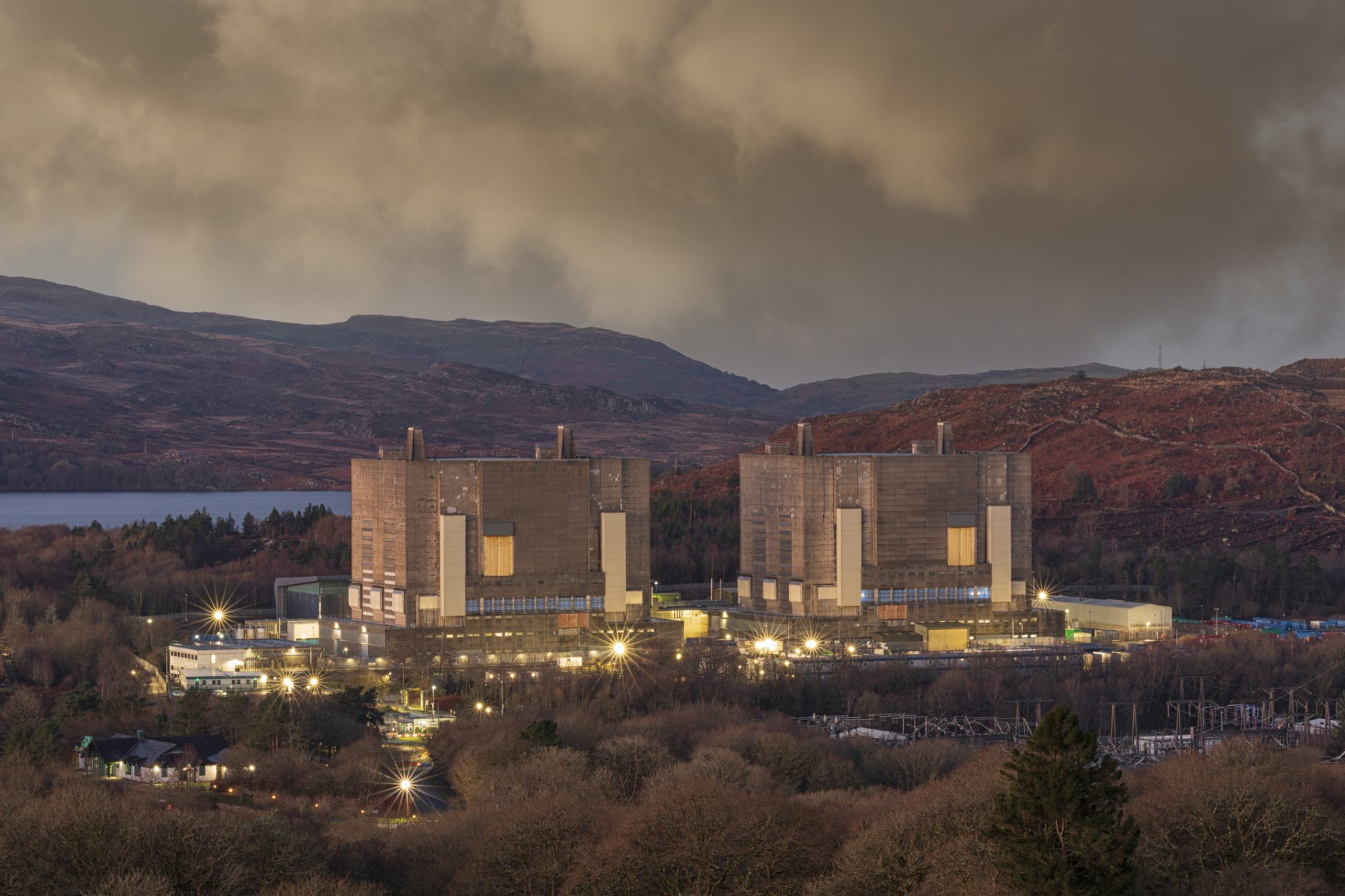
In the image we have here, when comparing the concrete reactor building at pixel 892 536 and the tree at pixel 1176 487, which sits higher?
the tree at pixel 1176 487

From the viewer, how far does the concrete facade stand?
9294 centimetres

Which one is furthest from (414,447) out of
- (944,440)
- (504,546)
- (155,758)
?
(944,440)

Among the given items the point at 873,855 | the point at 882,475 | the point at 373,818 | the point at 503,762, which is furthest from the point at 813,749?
the point at 882,475

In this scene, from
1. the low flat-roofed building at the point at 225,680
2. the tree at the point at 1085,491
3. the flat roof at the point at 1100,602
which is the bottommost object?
the low flat-roofed building at the point at 225,680

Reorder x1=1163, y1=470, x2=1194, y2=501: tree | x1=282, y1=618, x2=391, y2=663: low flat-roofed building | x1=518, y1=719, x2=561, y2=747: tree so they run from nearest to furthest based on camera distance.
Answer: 1. x1=518, y1=719, x2=561, y2=747: tree
2. x1=282, y1=618, x2=391, y2=663: low flat-roofed building
3. x1=1163, y1=470, x2=1194, y2=501: tree

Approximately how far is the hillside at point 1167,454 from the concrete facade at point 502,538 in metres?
41.9

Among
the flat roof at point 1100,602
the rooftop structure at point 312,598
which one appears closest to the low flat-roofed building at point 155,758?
the rooftop structure at point 312,598

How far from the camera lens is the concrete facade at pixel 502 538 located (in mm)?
92938

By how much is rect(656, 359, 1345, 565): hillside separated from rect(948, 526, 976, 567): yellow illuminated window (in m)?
38.3

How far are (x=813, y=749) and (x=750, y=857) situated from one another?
63.9ft

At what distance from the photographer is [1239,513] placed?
498 ft

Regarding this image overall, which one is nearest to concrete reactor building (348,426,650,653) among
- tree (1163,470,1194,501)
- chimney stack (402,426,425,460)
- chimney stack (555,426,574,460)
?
chimney stack (402,426,425,460)

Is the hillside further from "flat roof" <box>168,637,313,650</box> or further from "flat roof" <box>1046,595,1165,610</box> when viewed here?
"flat roof" <box>168,637,313,650</box>

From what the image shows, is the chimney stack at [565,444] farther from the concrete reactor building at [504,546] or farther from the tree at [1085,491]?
the tree at [1085,491]
